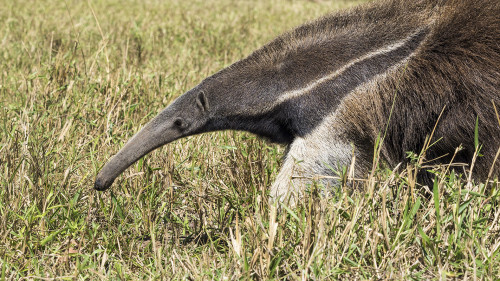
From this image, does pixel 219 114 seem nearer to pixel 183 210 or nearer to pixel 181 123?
pixel 181 123

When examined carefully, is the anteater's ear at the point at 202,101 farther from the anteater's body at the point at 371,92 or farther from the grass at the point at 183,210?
the grass at the point at 183,210

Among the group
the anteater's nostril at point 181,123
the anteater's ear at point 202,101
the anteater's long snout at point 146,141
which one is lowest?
the anteater's long snout at point 146,141

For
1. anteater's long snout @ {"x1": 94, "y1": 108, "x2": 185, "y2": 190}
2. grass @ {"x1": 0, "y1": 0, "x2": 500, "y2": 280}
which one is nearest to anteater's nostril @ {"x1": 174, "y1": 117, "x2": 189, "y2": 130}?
anteater's long snout @ {"x1": 94, "y1": 108, "x2": 185, "y2": 190}

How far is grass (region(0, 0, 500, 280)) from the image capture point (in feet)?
10.4

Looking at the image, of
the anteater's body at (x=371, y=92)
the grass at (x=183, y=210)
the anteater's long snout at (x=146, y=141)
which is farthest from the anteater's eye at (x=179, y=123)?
the grass at (x=183, y=210)

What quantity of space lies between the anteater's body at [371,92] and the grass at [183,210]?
0.21m

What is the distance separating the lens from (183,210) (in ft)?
14.2

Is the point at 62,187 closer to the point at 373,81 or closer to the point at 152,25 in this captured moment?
the point at 373,81

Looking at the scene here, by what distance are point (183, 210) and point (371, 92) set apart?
1.45 meters

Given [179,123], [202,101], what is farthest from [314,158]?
[179,123]

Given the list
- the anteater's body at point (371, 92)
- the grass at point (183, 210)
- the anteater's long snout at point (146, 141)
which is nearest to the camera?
the grass at point (183, 210)

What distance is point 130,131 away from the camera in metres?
5.23

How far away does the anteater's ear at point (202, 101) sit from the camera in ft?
14.0

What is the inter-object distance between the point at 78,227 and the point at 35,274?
0.54m
